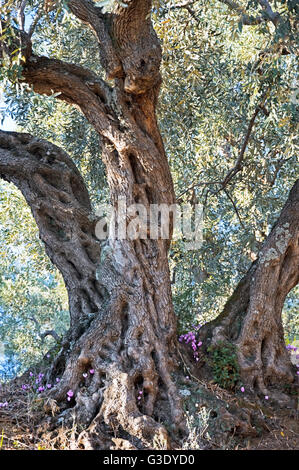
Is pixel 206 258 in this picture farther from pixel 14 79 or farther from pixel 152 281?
pixel 14 79

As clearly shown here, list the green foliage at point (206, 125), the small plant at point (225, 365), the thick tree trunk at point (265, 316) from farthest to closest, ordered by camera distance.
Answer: the green foliage at point (206, 125) → the thick tree trunk at point (265, 316) → the small plant at point (225, 365)

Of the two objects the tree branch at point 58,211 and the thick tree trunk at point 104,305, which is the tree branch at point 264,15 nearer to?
the thick tree trunk at point 104,305

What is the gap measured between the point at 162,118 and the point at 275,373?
4094mm

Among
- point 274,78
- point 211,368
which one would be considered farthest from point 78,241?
point 274,78

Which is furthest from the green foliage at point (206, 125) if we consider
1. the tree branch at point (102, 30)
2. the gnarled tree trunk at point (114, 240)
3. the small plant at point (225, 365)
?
the small plant at point (225, 365)

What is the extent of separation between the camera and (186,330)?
6.25 m

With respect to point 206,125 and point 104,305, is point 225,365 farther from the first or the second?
point 206,125

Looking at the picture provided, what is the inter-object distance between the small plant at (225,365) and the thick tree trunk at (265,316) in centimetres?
7

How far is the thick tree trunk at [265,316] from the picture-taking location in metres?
5.64

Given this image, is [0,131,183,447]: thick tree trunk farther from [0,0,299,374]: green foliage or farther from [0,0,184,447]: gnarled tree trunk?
[0,0,299,374]: green foliage

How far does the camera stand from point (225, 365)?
18.0 feet

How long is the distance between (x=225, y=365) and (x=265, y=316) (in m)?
0.77

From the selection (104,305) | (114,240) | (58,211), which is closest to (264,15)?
(114,240)

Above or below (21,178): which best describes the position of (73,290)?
below
